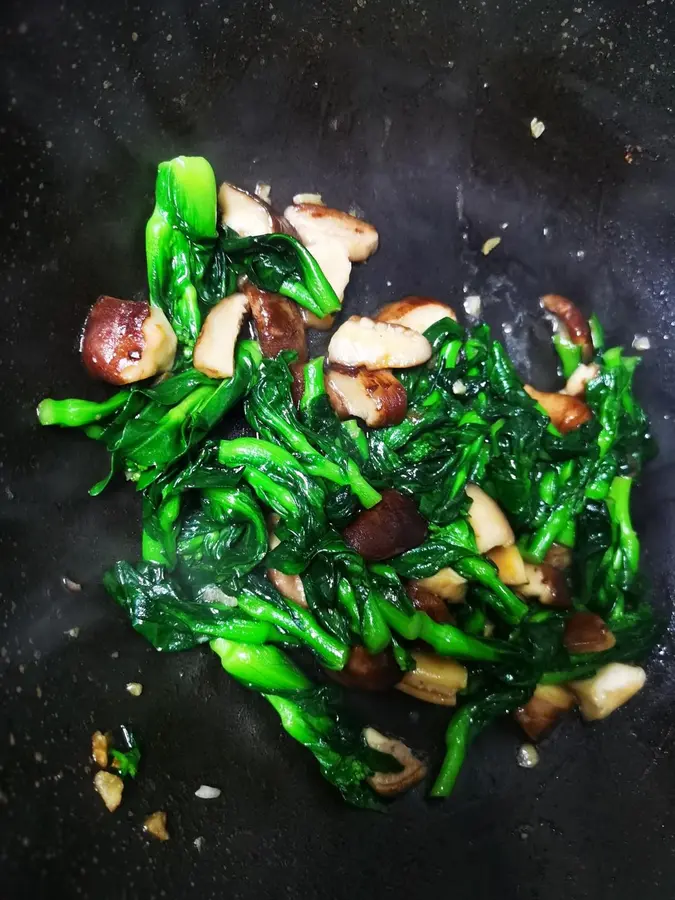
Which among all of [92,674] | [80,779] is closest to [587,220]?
[92,674]

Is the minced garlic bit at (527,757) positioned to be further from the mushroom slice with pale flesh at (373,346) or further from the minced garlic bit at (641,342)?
the minced garlic bit at (641,342)

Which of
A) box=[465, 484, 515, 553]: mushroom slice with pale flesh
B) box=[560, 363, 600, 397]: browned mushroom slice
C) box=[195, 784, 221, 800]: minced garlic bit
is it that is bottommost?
box=[195, 784, 221, 800]: minced garlic bit

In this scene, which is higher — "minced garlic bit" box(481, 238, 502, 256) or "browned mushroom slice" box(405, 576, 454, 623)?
"minced garlic bit" box(481, 238, 502, 256)

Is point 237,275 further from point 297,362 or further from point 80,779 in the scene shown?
point 80,779

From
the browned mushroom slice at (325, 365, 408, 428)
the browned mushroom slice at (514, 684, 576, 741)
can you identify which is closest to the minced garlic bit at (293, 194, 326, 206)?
the browned mushroom slice at (325, 365, 408, 428)

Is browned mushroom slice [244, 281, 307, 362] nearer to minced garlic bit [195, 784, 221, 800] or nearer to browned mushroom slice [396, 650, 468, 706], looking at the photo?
browned mushroom slice [396, 650, 468, 706]
